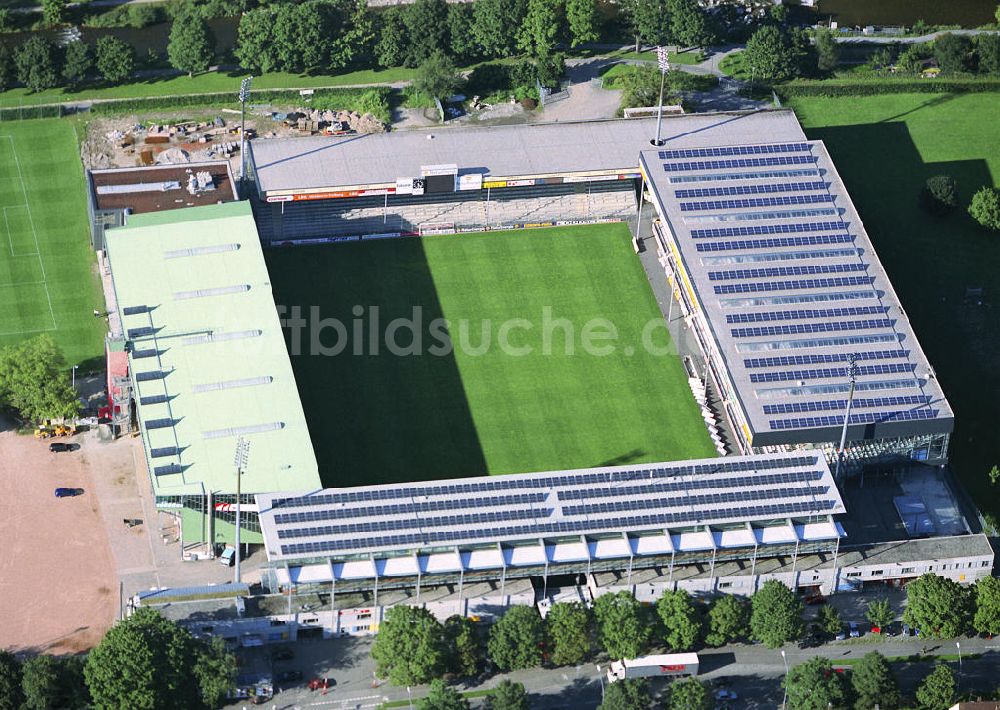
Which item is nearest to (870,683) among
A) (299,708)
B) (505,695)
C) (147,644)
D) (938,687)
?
(938,687)

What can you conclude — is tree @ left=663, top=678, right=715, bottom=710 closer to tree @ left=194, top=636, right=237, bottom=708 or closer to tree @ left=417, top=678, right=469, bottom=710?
tree @ left=417, top=678, right=469, bottom=710

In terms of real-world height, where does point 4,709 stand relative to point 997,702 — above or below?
above

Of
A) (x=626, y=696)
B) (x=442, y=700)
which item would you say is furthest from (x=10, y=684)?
(x=626, y=696)

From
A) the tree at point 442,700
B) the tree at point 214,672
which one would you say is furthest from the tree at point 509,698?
the tree at point 214,672

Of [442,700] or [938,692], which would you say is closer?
[442,700]

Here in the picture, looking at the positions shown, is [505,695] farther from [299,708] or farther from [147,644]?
[147,644]

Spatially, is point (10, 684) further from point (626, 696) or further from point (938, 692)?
point (938, 692)
